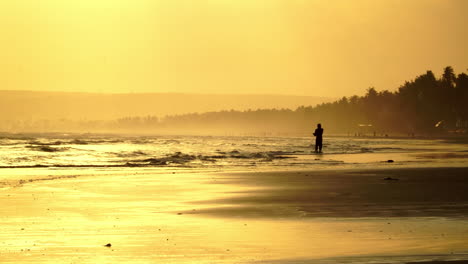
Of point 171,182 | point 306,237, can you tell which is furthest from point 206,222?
point 171,182

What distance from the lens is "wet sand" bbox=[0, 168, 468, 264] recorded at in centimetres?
1270

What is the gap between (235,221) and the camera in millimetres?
17078

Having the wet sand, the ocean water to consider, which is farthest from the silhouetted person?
the wet sand

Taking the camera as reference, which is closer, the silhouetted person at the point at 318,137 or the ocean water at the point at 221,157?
the ocean water at the point at 221,157

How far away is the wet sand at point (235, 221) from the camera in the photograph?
12695 millimetres

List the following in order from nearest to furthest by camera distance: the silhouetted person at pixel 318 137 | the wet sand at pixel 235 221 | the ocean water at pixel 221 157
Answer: the wet sand at pixel 235 221, the ocean water at pixel 221 157, the silhouetted person at pixel 318 137

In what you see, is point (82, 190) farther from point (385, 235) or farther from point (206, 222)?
point (385, 235)

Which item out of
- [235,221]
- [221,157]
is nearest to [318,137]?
[221,157]

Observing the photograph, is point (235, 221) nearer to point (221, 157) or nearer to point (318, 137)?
point (221, 157)

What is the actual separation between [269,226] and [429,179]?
14.1 m

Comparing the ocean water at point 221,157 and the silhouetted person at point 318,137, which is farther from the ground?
the silhouetted person at point 318,137

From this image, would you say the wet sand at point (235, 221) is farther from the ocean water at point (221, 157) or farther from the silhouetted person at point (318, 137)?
the silhouetted person at point (318, 137)

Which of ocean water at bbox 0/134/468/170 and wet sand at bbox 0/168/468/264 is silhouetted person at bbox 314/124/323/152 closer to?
ocean water at bbox 0/134/468/170

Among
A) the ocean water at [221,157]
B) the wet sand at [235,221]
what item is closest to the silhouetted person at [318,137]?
the ocean water at [221,157]
